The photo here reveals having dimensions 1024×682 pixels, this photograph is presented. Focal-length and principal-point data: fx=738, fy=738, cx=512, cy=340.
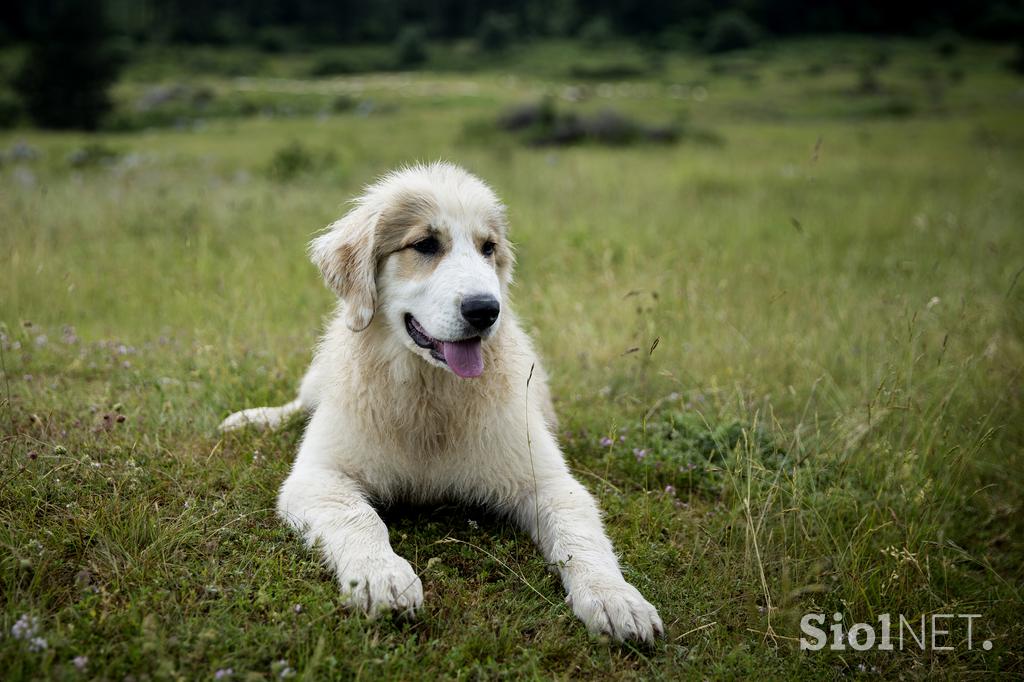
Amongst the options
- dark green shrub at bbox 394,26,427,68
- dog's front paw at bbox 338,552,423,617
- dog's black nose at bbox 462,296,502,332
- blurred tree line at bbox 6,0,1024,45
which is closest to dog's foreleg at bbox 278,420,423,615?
dog's front paw at bbox 338,552,423,617

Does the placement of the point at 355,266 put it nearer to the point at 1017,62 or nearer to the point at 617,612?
the point at 617,612

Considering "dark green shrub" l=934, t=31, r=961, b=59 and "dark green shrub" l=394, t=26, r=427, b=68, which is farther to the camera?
"dark green shrub" l=394, t=26, r=427, b=68

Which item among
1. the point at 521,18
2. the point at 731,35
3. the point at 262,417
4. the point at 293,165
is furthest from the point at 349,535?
the point at 521,18

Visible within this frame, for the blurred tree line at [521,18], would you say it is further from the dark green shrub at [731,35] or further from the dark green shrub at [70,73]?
the dark green shrub at [70,73]

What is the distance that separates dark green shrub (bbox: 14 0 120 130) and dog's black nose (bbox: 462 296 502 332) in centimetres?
2507

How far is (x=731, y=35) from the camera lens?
61.1 meters

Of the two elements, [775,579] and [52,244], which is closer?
[775,579]

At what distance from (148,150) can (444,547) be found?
16.3 m

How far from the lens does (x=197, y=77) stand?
140 ft

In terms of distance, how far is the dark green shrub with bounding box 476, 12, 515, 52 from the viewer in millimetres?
64750

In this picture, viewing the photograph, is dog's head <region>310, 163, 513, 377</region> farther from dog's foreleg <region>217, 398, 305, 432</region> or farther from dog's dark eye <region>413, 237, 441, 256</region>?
dog's foreleg <region>217, 398, 305, 432</region>

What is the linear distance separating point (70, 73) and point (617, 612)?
28.5 metres

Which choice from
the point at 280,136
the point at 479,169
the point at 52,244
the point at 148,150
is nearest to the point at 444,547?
the point at 52,244

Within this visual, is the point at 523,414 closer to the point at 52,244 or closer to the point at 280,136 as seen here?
the point at 52,244
